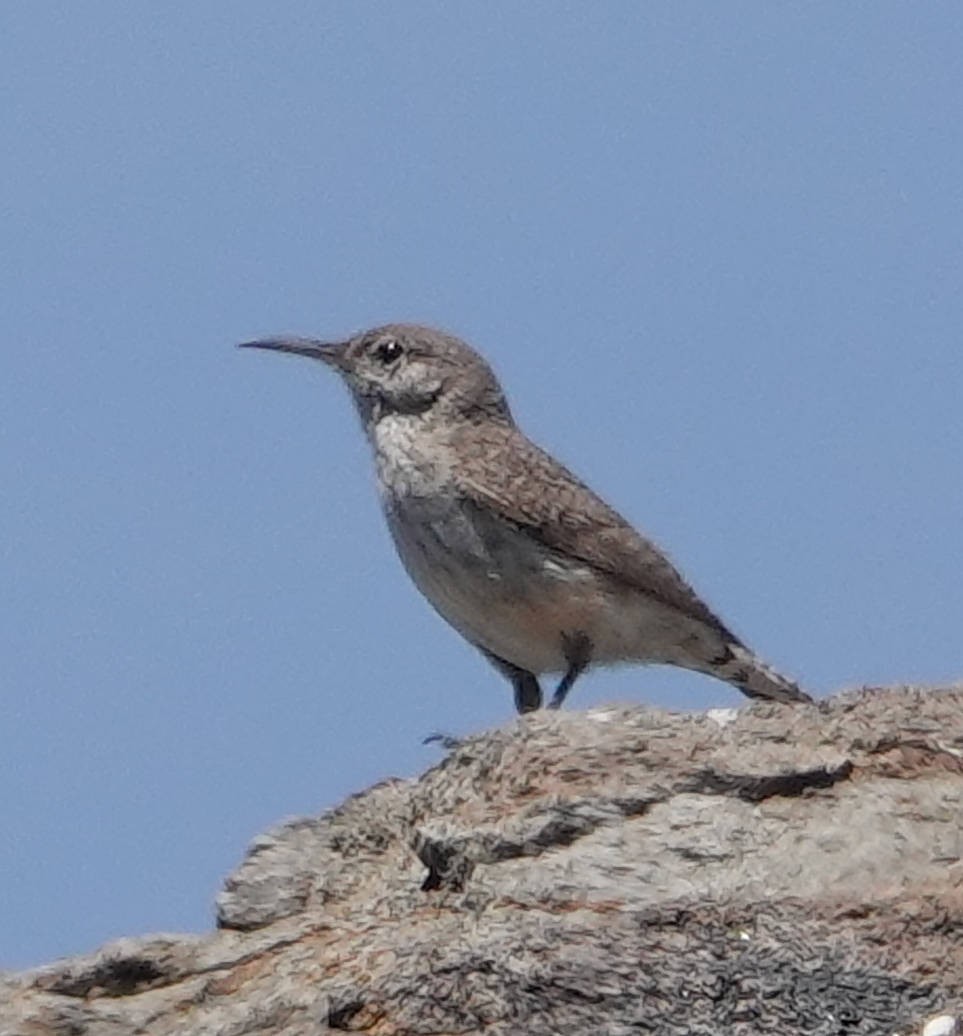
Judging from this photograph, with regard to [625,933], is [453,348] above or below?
above

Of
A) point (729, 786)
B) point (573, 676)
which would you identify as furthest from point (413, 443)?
point (729, 786)

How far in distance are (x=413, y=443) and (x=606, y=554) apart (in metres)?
1.06

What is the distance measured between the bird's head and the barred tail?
1735 millimetres

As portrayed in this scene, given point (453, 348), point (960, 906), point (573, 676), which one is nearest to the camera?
point (960, 906)

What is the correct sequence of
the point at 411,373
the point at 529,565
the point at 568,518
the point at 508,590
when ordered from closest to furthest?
the point at 508,590, the point at 529,565, the point at 568,518, the point at 411,373

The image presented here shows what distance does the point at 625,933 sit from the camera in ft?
23.5

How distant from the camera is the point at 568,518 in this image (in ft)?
42.4

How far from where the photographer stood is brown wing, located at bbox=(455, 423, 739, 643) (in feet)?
41.9

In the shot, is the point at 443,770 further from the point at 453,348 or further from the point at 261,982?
the point at 453,348

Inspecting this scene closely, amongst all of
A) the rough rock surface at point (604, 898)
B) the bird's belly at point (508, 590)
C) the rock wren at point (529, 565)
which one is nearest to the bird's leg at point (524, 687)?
A: the rock wren at point (529, 565)

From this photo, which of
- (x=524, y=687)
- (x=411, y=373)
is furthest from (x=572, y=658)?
(x=411, y=373)

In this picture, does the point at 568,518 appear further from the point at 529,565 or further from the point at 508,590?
the point at 508,590

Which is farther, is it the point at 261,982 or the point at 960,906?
the point at 261,982

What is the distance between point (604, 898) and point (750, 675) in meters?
5.70
